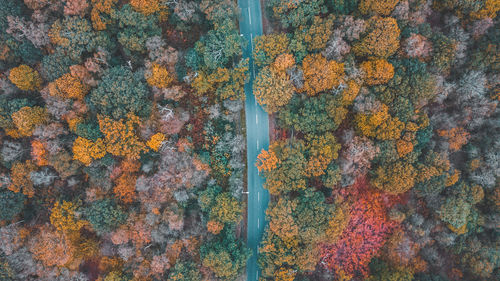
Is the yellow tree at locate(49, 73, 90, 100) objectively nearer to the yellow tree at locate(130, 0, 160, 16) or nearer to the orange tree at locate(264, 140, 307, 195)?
the yellow tree at locate(130, 0, 160, 16)

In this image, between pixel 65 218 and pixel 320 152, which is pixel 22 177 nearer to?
pixel 65 218

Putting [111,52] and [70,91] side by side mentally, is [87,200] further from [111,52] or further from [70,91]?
[111,52]

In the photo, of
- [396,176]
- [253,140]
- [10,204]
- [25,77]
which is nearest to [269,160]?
[253,140]

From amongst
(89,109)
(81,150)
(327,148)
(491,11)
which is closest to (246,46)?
(327,148)

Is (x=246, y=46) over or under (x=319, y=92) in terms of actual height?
over

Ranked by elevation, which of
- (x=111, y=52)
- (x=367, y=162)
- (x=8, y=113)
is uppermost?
(x=111, y=52)

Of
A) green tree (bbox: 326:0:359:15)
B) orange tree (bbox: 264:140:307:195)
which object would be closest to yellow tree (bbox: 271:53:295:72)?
green tree (bbox: 326:0:359:15)

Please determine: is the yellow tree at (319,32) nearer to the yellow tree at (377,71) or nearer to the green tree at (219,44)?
the yellow tree at (377,71)
